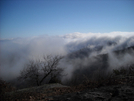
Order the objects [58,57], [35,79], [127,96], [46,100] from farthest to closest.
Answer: [58,57]
[35,79]
[46,100]
[127,96]

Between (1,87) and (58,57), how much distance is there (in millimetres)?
11993

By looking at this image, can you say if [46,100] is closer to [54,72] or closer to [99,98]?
[99,98]

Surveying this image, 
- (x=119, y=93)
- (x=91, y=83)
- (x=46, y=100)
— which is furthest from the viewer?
(x=91, y=83)

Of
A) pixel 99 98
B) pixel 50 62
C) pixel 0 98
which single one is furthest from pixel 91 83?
A: pixel 50 62

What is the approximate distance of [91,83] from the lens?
22.0 ft

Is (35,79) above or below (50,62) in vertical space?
below

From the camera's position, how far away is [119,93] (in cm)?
446

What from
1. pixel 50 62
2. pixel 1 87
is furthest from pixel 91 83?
pixel 50 62

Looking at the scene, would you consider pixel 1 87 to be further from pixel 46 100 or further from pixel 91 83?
pixel 91 83

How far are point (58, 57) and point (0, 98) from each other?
1311 cm

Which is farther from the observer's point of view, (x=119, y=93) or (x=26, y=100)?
(x=26, y=100)

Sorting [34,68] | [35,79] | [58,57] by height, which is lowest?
[35,79]

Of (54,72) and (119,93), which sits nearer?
(119,93)

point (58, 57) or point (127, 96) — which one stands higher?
point (58, 57)
